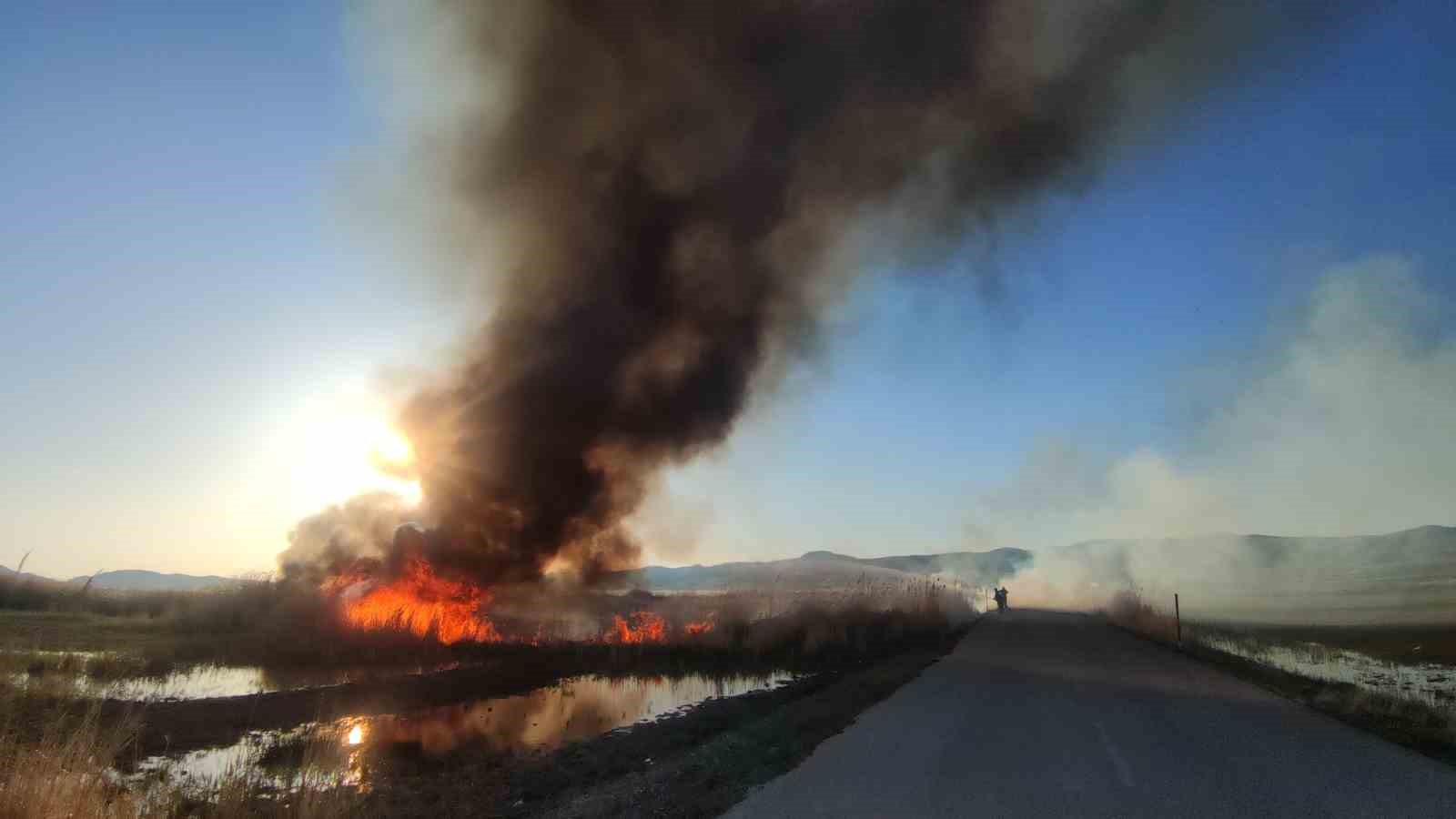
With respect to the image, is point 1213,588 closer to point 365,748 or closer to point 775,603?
point 775,603

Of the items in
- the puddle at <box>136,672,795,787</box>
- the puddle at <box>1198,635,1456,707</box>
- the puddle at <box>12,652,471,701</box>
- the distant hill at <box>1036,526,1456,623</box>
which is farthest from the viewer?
the distant hill at <box>1036,526,1456,623</box>

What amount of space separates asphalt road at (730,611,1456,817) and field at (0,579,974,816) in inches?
38.1

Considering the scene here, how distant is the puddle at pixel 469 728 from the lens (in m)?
11.0

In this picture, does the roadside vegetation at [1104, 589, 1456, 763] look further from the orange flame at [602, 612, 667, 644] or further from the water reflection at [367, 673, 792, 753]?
the orange flame at [602, 612, 667, 644]

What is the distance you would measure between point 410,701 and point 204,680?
5.77 m

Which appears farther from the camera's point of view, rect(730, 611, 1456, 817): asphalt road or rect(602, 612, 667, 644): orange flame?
rect(602, 612, 667, 644): orange flame

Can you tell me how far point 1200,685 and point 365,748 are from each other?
50.2 feet

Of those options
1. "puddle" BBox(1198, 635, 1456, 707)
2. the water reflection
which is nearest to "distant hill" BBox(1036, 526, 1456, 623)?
"puddle" BBox(1198, 635, 1456, 707)

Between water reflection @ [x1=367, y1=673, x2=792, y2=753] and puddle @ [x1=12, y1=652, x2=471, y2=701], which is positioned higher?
puddle @ [x1=12, y1=652, x2=471, y2=701]

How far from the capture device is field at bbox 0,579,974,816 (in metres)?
8.82

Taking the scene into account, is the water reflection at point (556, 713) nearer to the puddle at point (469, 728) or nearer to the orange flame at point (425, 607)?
the puddle at point (469, 728)

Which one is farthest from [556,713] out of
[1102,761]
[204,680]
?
[1102,761]

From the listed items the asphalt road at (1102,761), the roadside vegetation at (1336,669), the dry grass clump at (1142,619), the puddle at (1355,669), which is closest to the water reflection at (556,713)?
the asphalt road at (1102,761)

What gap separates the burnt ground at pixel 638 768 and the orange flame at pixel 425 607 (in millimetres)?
12769
